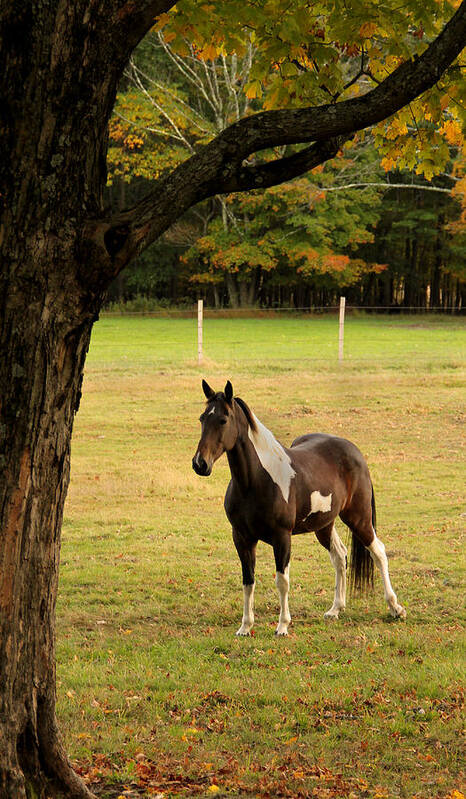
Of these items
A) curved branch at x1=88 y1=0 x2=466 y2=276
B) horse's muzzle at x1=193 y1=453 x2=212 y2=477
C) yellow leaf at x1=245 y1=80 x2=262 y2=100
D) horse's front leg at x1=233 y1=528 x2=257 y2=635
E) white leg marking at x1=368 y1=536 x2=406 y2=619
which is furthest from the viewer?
white leg marking at x1=368 y1=536 x2=406 y2=619

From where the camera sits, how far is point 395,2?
6.50m

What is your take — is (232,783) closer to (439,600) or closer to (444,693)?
(444,693)

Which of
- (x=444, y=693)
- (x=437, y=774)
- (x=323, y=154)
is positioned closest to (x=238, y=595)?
(x=444, y=693)

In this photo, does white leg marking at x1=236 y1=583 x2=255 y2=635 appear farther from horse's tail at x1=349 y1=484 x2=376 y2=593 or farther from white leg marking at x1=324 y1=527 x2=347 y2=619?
horse's tail at x1=349 y1=484 x2=376 y2=593

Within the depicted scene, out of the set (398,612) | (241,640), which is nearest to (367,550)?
(398,612)

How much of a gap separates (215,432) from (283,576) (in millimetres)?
1447

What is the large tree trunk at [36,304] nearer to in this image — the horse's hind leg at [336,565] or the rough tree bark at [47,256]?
the rough tree bark at [47,256]

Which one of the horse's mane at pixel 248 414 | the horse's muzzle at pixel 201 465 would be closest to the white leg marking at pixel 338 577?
the horse's mane at pixel 248 414

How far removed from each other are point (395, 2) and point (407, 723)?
5068 mm

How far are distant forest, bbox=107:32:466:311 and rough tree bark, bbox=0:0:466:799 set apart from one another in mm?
39123

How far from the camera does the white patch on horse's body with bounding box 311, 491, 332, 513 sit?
8.27 metres

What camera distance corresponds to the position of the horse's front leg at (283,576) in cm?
798

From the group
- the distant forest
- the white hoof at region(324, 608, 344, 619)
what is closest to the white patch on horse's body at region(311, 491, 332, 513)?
the white hoof at region(324, 608, 344, 619)

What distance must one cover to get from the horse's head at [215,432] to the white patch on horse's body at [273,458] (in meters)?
0.28
